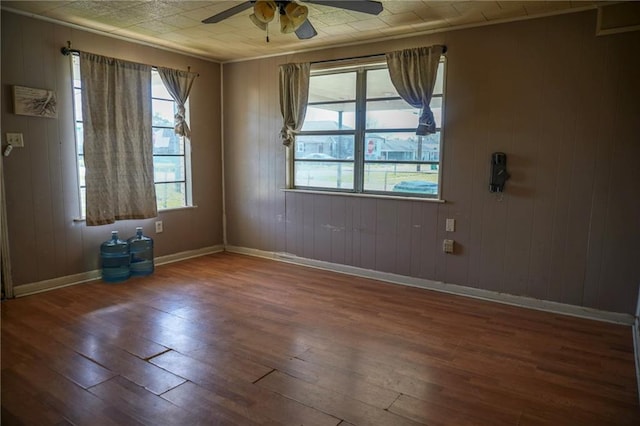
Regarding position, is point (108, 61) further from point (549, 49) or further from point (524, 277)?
point (524, 277)

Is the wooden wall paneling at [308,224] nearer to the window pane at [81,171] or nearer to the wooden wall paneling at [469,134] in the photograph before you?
the wooden wall paneling at [469,134]

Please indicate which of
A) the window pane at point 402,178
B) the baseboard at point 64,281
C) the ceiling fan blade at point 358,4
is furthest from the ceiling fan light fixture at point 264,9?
the baseboard at point 64,281

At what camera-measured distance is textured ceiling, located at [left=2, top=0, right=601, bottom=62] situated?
3.41 metres

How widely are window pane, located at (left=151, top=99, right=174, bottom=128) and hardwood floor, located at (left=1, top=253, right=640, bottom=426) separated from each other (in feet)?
6.45

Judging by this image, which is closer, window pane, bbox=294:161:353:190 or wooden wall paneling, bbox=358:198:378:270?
wooden wall paneling, bbox=358:198:378:270

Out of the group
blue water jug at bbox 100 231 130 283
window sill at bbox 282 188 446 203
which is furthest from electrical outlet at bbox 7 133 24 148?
window sill at bbox 282 188 446 203

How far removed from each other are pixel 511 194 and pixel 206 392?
9.79 feet

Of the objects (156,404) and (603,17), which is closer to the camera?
(156,404)

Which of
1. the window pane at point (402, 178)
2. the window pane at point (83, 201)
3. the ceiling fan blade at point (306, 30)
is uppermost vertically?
the ceiling fan blade at point (306, 30)

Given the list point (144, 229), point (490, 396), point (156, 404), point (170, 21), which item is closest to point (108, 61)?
point (170, 21)

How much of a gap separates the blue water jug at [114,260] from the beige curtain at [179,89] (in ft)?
4.65

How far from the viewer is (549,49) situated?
3.57m

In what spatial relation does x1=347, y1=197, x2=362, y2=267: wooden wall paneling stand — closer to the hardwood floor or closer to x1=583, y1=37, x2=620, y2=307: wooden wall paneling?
the hardwood floor

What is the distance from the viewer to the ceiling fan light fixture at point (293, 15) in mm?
2670
